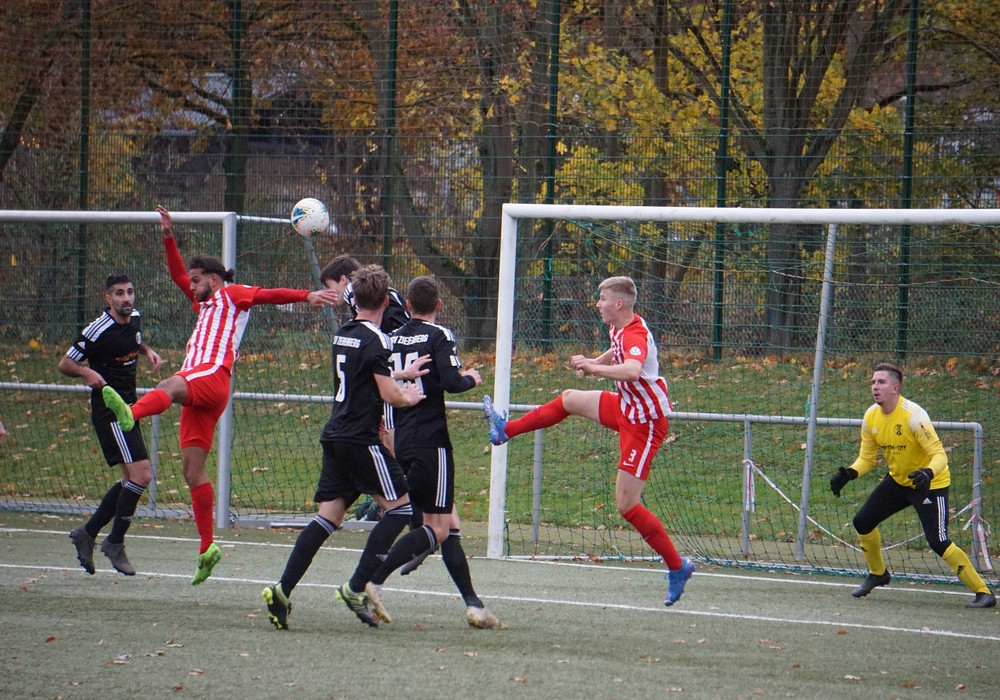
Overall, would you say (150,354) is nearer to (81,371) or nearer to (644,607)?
(81,371)

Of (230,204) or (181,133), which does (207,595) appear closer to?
(230,204)

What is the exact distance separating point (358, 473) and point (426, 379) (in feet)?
2.11

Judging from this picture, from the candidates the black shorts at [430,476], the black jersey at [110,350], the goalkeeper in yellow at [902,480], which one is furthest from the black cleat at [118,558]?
the goalkeeper in yellow at [902,480]

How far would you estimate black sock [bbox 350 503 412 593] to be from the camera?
599cm

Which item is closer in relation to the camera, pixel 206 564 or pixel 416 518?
pixel 416 518

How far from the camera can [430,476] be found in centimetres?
601

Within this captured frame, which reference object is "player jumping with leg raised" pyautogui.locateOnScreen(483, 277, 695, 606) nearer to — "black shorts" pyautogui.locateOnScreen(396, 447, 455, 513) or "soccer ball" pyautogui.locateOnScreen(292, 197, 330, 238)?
"black shorts" pyautogui.locateOnScreen(396, 447, 455, 513)

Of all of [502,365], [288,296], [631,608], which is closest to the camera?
[631,608]

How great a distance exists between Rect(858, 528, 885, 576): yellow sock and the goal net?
1.42 m

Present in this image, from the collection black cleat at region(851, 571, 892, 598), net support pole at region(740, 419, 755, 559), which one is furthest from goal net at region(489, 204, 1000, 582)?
black cleat at region(851, 571, 892, 598)

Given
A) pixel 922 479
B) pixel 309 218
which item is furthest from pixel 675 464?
pixel 309 218

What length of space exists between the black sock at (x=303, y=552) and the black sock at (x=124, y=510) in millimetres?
1961

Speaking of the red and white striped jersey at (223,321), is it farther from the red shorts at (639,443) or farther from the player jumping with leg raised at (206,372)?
the red shorts at (639,443)

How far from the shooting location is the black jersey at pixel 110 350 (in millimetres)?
7914
